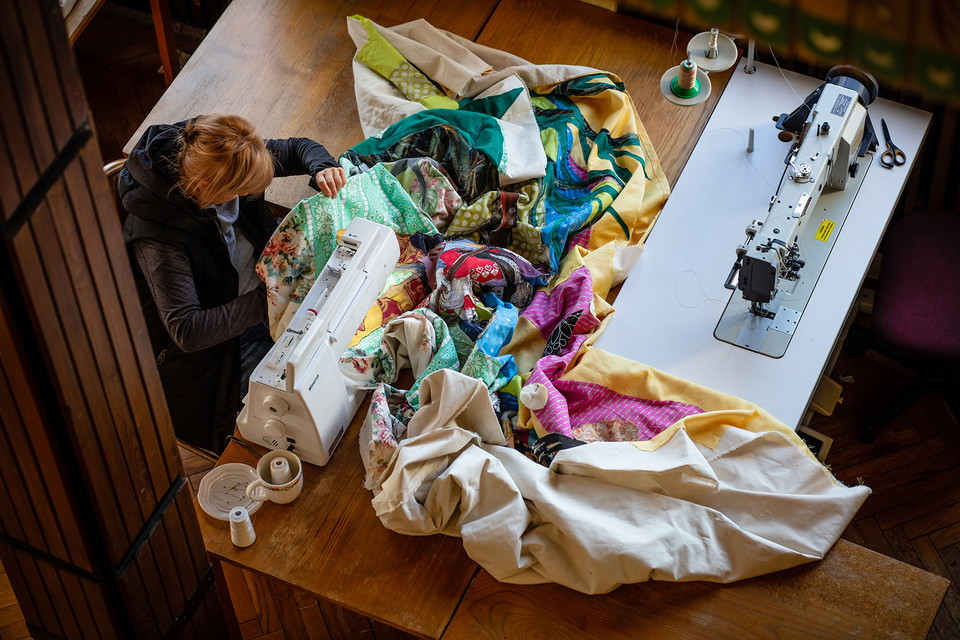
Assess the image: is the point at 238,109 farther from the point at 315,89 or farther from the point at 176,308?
the point at 176,308

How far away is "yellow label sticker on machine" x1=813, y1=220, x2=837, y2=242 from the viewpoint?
2289 mm

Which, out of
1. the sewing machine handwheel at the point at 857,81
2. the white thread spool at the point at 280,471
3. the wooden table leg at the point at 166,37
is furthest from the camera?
the wooden table leg at the point at 166,37

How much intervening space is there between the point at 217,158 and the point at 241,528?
2.60ft

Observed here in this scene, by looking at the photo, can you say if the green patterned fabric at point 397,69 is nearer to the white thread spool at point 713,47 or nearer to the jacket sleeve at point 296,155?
the jacket sleeve at point 296,155

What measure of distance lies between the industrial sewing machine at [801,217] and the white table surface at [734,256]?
0.09 ft

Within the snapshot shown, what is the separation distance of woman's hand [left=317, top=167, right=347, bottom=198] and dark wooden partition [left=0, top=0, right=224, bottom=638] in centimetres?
86

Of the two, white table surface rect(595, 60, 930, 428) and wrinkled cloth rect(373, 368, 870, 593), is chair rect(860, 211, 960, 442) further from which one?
wrinkled cloth rect(373, 368, 870, 593)

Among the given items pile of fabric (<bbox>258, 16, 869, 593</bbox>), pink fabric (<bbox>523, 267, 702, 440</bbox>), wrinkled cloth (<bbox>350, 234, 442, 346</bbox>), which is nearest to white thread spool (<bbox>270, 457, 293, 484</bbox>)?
pile of fabric (<bbox>258, 16, 869, 593</bbox>)

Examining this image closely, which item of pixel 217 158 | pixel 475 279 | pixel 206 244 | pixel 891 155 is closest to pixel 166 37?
pixel 206 244

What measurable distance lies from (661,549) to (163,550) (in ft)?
2.89

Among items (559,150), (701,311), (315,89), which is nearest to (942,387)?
(701,311)

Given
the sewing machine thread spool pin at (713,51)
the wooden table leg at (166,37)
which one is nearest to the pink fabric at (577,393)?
the sewing machine thread spool pin at (713,51)

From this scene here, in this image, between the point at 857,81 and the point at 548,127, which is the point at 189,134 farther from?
the point at 857,81

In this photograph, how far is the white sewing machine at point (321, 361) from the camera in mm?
1782
